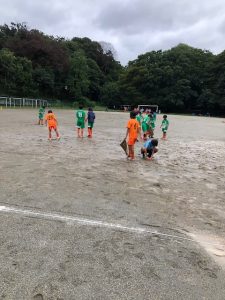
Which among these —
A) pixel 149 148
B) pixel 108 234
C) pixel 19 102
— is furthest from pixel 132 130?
pixel 19 102

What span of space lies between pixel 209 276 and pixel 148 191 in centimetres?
367

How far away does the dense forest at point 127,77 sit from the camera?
71125mm

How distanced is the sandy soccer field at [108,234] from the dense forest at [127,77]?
6013cm

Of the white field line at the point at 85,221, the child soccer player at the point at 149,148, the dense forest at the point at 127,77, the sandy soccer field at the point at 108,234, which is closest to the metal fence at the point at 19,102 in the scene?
the dense forest at the point at 127,77

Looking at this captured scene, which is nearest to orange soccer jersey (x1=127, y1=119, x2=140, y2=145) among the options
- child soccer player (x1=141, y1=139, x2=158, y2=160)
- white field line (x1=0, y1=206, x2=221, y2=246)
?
child soccer player (x1=141, y1=139, x2=158, y2=160)

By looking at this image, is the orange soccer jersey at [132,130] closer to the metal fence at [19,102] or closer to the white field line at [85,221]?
the white field line at [85,221]

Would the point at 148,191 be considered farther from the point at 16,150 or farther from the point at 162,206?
the point at 16,150

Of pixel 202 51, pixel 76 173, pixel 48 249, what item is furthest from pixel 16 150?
pixel 202 51

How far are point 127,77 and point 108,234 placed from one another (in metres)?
82.5

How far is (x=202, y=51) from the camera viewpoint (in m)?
85.9

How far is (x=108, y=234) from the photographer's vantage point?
4.94 metres

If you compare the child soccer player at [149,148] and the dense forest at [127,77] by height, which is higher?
the dense forest at [127,77]

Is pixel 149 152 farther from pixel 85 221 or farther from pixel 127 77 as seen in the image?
pixel 127 77

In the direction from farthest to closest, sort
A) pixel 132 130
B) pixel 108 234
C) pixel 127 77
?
1. pixel 127 77
2. pixel 132 130
3. pixel 108 234
